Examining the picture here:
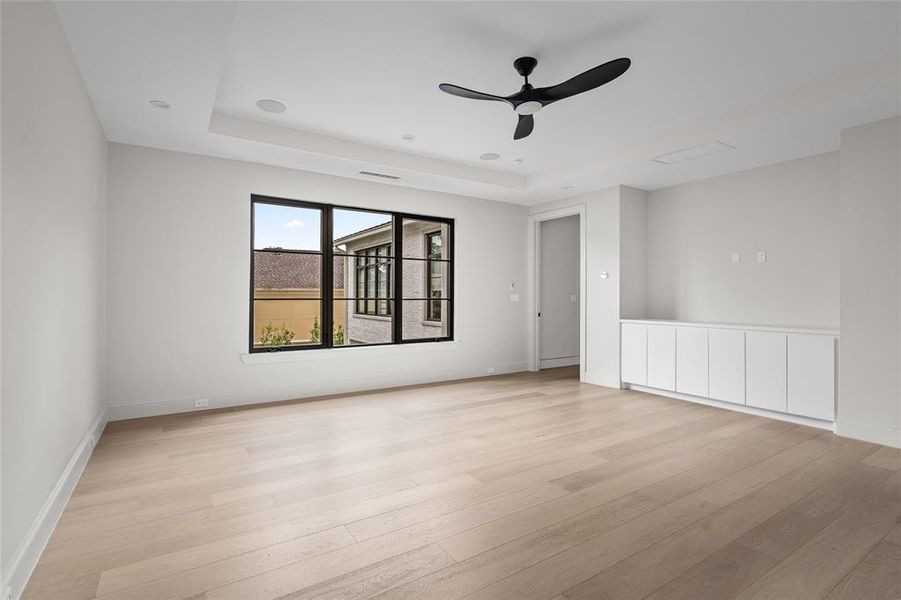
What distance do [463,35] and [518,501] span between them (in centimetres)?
281

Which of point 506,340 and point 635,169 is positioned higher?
point 635,169

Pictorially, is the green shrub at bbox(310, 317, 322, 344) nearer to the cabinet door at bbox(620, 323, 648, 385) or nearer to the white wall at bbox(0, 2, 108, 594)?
the white wall at bbox(0, 2, 108, 594)

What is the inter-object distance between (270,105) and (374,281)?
283cm

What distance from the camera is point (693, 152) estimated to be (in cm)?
456

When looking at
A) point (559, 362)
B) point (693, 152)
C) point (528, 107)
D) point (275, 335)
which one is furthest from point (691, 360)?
point (275, 335)

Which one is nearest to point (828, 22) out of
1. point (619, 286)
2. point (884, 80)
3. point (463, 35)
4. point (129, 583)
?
point (884, 80)

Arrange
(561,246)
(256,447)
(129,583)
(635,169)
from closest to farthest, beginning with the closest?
(129,583), (256,447), (635,169), (561,246)

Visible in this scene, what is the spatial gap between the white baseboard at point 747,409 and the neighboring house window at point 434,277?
112 inches

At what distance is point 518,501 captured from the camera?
266 cm

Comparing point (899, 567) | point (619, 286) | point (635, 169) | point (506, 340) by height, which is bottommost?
point (899, 567)

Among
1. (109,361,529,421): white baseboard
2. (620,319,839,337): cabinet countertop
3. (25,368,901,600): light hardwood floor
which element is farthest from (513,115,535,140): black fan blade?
(109,361,529,421): white baseboard

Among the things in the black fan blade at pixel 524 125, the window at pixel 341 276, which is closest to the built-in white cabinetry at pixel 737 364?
the window at pixel 341 276

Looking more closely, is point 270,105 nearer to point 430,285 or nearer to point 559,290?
point 430,285

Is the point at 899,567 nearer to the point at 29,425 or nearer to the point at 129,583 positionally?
the point at 129,583
